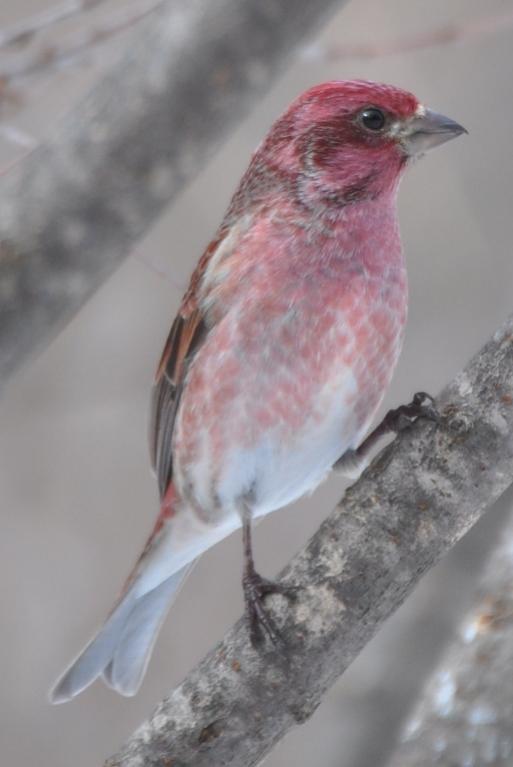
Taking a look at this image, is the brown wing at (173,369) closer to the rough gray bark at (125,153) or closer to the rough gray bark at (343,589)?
the rough gray bark at (125,153)

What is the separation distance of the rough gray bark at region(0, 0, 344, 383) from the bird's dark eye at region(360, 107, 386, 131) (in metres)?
0.33

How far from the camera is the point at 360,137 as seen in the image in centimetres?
374

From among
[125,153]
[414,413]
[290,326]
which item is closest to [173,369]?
[290,326]

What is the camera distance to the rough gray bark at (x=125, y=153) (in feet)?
11.1

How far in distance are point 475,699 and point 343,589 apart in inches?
22.9

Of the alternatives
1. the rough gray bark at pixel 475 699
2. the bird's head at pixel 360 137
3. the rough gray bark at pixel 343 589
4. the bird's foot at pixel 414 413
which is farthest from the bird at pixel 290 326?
the rough gray bark at pixel 475 699

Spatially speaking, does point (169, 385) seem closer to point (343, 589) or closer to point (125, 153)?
point (125, 153)

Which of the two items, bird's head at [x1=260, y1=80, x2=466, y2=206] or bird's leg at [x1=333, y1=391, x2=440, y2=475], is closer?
bird's leg at [x1=333, y1=391, x2=440, y2=475]

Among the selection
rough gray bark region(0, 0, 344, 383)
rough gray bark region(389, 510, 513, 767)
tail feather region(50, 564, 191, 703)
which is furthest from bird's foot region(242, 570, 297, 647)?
tail feather region(50, 564, 191, 703)

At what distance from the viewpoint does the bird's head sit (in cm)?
367

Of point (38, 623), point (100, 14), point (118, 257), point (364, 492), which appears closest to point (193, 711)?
point (364, 492)

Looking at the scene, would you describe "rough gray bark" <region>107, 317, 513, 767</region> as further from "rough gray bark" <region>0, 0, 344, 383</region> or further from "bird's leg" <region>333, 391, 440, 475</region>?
"rough gray bark" <region>0, 0, 344, 383</region>

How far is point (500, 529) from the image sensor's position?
2957mm

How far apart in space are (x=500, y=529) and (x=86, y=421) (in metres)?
4.49
